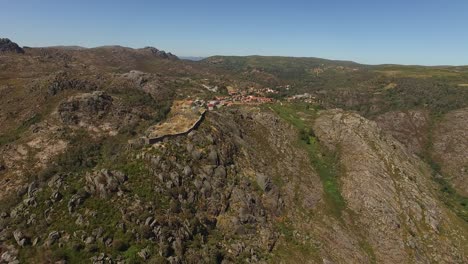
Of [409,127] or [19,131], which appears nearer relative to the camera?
[19,131]

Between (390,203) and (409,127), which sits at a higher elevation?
(390,203)

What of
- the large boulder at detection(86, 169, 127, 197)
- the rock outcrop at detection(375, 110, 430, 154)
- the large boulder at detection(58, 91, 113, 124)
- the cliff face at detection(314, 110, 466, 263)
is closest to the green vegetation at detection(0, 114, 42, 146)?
the large boulder at detection(58, 91, 113, 124)

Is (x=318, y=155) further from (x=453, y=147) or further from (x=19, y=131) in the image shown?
(x=453, y=147)

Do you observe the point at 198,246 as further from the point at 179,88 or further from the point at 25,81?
the point at 179,88

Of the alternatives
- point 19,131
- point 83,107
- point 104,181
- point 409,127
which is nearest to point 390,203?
point 104,181

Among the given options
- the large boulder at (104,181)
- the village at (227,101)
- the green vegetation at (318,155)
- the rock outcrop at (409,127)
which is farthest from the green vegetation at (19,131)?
the rock outcrop at (409,127)

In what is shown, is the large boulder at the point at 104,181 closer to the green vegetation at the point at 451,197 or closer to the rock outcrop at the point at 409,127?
the green vegetation at the point at 451,197

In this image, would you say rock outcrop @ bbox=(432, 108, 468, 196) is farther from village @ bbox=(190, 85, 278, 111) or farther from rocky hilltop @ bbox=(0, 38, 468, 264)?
village @ bbox=(190, 85, 278, 111)

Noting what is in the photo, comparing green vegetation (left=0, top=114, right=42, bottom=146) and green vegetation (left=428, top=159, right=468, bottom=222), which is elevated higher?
green vegetation (left=0, top=114, right=42, bottom=146)

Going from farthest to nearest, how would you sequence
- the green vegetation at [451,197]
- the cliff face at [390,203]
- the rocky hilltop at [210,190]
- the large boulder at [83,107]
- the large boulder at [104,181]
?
1. the large boulder at [83,107]
2. the green vegetation at [451,197]
3. the cliff face at [390,203]
4. the large boulder at [104,181]
5. the rocky hilltop at [210,190]
